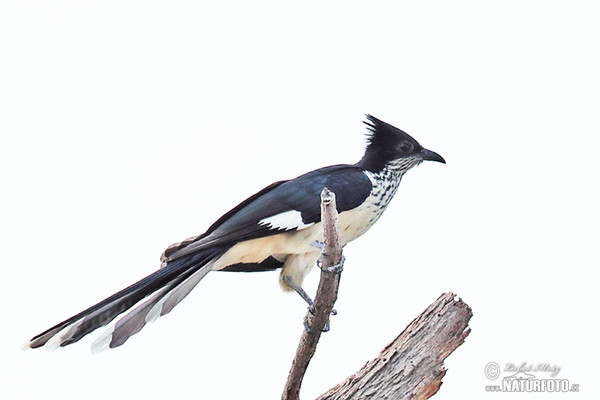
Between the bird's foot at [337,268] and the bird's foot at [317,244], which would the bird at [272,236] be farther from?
the bird's foot at [337,268]

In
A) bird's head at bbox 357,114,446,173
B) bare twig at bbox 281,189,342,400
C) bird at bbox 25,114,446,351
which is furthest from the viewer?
bird's head at bbox 357,114,446,173

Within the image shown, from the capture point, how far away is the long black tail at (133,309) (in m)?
4.57

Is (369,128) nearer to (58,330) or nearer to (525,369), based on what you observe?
(525,369)

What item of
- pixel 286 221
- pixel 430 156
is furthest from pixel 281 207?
pixel 430 156

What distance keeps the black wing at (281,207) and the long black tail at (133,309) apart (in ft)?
0.52

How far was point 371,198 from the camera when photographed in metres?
5.64

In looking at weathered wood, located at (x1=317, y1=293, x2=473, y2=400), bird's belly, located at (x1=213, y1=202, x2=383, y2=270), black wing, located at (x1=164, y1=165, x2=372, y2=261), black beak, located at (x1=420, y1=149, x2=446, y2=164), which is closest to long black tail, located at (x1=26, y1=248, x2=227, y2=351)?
black wing, located at (x1=164, y1=165, x2=372, y2=261)

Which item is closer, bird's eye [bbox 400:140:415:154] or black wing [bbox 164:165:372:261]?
black wing [bbox 164:165:372:261]

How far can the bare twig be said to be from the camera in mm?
4488

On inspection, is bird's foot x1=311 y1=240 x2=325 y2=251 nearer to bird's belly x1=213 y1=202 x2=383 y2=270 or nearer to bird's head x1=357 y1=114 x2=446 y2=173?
bird's belly x1=213 y1=202 x2=383 y2=270

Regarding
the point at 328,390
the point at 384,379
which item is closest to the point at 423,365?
the point at 384,379

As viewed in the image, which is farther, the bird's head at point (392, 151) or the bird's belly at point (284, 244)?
the bird's head at point (392, 151)

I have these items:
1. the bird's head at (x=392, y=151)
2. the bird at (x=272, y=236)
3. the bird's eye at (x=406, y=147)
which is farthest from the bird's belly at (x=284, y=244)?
the bird's eye at (x=406, y=147)

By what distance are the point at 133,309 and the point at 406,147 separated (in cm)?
230
